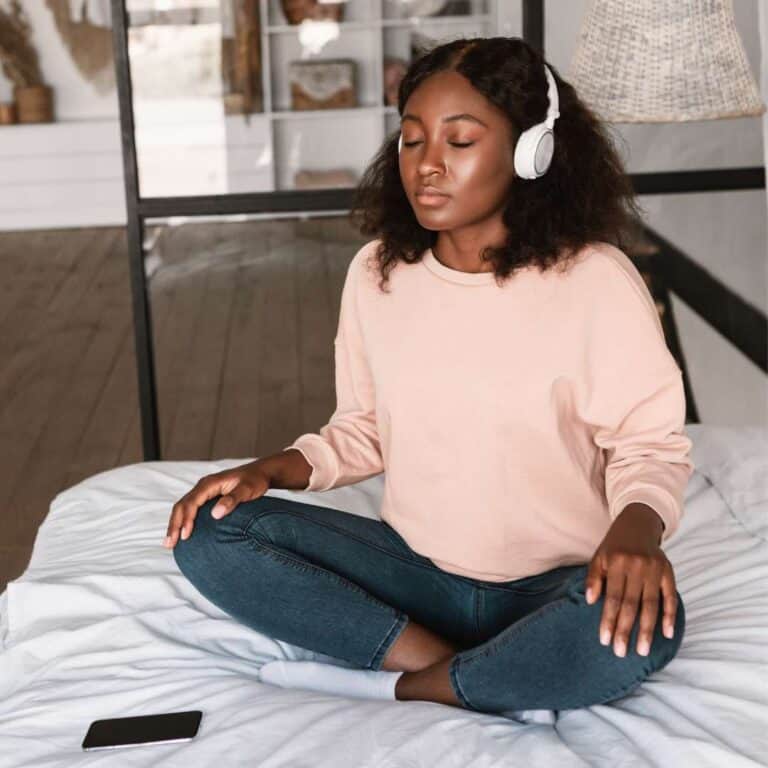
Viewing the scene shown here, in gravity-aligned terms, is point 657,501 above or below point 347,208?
below

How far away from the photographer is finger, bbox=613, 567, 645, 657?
143 centimetres

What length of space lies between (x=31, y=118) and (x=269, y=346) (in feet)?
14.0

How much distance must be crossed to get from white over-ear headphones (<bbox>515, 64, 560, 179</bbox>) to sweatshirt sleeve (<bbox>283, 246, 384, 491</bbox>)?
0.99ft

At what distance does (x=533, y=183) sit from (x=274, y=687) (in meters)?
0.72

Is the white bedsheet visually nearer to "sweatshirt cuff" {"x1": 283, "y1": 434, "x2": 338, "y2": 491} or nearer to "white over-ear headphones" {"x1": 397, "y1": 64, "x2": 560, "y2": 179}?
"sweatshirt cuff" {"x1": 283, "y1": 434, "x2": 338, "y2": 491}

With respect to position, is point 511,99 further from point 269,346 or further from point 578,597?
point 269,346

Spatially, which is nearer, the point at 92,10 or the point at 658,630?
the point at 658,630

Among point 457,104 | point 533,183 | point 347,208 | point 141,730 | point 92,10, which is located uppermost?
point 92,10

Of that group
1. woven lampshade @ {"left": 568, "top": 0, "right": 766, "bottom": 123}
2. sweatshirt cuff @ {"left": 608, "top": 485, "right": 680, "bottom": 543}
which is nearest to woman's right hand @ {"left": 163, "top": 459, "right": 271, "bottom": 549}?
sweatshirt cuff @ {"left": 608, "top": 485, "right": 680, "bottom": 543}

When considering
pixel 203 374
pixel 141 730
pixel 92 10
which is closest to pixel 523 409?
pixel 141 730

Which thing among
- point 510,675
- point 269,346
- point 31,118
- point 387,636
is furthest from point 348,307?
point 31,118

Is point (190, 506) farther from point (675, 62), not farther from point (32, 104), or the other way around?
point (32, 104)

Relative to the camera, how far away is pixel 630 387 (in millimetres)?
1654

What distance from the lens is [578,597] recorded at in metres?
1.50
